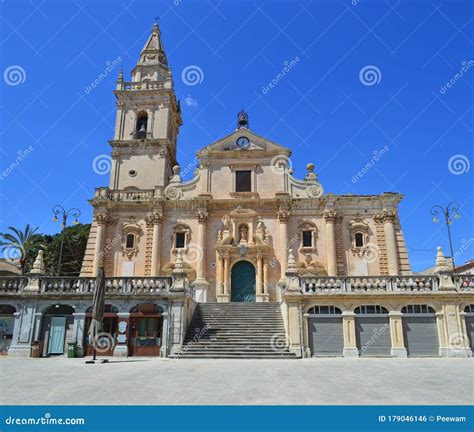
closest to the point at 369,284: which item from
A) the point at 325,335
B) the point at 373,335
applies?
the point at 373,335

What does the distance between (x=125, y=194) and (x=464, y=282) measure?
78.3 ft

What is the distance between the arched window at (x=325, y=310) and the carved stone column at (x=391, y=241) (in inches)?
414

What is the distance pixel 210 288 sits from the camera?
28.5 meters

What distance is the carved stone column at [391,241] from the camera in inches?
1095

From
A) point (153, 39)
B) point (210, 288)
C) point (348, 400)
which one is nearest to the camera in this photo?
point (348, 400)

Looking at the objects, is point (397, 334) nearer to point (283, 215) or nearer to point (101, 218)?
point (283, 215)

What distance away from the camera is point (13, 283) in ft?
66.4

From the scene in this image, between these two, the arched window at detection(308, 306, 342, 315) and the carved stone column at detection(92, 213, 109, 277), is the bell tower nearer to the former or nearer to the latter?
the carved stone column at detection(92, 213, 109, 277)

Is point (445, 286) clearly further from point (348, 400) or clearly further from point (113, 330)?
point (113, 330)

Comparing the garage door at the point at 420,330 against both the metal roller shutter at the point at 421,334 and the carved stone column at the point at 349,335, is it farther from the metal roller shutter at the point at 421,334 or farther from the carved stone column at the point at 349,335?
the carved stone column at the point at 349,335

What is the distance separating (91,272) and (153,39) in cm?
2343

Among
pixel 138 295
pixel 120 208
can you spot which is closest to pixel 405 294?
pixel 138 295

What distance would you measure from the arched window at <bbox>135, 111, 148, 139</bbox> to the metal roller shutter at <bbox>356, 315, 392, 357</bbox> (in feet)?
78.9
